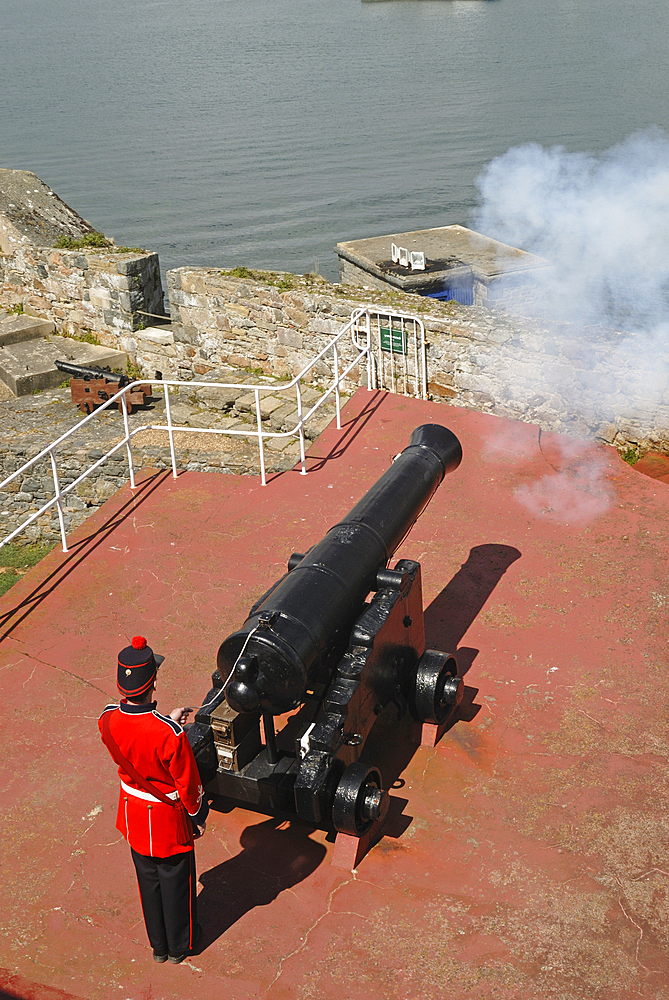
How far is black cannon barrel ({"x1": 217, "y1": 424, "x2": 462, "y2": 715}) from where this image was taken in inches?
174

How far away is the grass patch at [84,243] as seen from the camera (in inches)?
542

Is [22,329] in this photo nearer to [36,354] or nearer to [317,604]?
[36,354]

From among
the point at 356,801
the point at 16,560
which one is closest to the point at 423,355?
the point at 16,560

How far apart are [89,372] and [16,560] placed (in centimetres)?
298

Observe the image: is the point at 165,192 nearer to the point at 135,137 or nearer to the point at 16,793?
the point at 135,137

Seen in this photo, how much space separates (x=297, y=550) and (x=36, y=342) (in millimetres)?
8255

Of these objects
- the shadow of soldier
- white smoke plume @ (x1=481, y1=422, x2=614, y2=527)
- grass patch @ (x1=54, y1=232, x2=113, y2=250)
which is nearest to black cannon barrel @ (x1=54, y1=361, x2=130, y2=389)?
grass patch @ (x1=54, y1=232, x2=113, y2=250)

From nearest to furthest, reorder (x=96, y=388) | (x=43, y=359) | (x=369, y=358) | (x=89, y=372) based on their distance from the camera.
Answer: (x=369, y=358) → (x=96, y=388) → (x=89, y=372) → (x=43, y=359)

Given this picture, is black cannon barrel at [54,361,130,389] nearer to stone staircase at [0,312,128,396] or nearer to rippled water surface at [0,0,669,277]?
stone staircase at [0,312,128,396]

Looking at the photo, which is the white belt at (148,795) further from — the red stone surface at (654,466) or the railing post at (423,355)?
the railing post at (423,355)

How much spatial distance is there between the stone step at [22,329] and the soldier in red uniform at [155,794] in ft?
36.0

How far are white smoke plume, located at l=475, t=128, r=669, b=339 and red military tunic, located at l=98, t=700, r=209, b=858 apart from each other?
9.53 meters

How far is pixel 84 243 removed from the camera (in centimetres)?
1389

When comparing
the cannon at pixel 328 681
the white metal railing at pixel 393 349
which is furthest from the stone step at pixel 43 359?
the cannon at pixel 328 681
